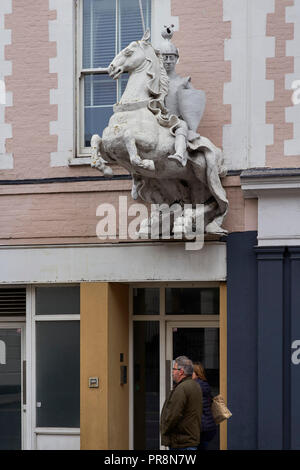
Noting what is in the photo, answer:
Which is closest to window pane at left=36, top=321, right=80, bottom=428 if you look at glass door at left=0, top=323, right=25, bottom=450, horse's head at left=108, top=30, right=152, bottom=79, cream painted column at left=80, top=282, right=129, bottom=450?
cream painted column at left=80, top=282, right=129, bottom=450

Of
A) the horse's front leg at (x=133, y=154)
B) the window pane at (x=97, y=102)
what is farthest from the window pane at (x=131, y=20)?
the horse's front leg at (x=133, y=154)

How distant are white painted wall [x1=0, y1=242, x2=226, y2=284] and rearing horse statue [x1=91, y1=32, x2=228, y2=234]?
0.48m

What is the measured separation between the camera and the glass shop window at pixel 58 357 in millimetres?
12367

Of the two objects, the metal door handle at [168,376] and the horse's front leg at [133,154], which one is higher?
the horse's front leg at [133,154]

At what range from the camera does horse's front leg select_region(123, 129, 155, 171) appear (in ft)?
35.2

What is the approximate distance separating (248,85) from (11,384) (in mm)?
5013

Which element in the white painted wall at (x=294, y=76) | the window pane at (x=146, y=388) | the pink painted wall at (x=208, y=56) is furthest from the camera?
the window pane at (x=146, y=388)

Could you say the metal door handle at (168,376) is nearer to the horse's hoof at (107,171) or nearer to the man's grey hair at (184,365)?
the man's grey hair at (184,365)

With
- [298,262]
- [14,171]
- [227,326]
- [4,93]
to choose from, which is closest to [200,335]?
[227,326]

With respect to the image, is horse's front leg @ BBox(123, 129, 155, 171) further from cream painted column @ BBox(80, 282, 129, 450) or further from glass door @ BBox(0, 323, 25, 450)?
glass door @ BBox(0, 323, 25, 450)

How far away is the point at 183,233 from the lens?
11.5 meters

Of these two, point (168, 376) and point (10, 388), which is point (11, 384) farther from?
point (168, 376)

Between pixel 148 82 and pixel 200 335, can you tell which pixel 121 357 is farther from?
pixel 148 82

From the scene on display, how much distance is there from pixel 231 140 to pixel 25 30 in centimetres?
303
